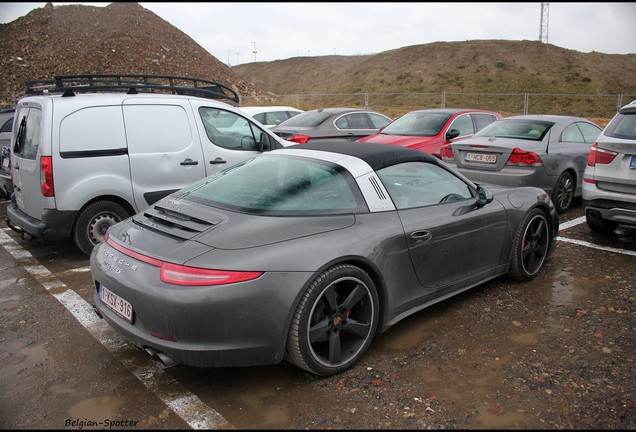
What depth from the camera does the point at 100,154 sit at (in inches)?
227

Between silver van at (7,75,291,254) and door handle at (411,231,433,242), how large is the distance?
3573 mm

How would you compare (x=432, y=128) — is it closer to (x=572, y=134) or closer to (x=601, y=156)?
(x=572, y=134)

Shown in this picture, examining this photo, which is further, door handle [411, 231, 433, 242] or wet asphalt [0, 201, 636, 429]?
door handle [411, 231, 433, 242]

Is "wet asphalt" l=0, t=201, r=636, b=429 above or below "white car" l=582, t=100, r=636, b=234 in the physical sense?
below

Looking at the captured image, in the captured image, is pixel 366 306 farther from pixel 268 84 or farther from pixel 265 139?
pixel 268 84

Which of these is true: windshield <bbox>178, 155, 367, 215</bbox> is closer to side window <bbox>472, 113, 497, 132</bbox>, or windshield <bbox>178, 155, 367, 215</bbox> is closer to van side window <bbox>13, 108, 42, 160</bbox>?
van side window <bbox>13, 108, 42, 160</bbox>

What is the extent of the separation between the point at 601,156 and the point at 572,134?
2.38m

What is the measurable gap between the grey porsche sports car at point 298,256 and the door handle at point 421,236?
0.02 m

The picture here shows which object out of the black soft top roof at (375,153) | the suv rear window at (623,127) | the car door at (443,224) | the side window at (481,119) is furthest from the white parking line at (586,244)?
the side window at (481,119)

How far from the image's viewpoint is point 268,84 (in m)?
76.9

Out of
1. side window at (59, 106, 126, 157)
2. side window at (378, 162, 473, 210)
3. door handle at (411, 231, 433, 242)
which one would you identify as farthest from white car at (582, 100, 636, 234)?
side window at (59, 106, 126, 157)

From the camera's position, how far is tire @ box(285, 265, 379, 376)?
10.1 ft

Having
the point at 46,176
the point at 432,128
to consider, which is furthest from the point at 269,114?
the point at 46,176

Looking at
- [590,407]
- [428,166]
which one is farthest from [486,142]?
[590,407]
